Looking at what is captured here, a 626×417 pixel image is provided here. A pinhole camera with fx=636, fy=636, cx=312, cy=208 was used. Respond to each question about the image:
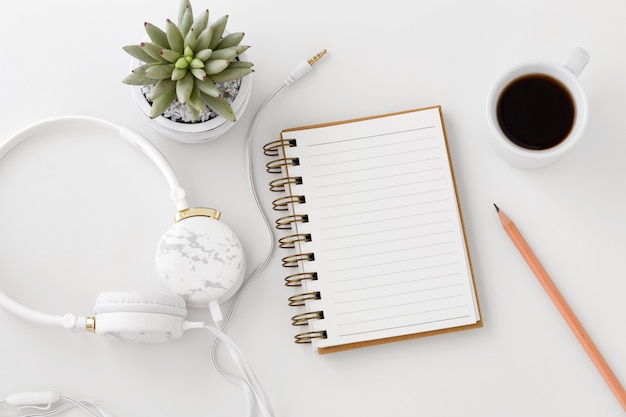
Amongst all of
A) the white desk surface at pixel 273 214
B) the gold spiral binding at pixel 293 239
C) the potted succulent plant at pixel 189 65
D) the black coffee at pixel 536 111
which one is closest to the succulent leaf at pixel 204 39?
the potted succulent plant at pixel 189 65

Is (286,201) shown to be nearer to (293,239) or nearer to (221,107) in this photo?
(293,239)

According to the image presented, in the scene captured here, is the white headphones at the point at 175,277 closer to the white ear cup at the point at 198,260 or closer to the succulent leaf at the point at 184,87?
the white ear cup at the point at 198,260

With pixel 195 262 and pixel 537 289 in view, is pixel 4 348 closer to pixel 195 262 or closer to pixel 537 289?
pixel 195 262

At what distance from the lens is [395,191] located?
90cm

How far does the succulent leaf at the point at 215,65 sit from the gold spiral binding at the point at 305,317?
0.35m

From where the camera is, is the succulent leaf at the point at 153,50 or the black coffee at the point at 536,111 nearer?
the succulent leaf at the point at 153,50

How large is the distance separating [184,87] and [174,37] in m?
0.06

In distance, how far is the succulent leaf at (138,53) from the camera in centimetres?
76

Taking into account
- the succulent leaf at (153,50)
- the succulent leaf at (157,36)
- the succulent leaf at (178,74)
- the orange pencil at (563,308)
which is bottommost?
the orange pencil at (563,308)

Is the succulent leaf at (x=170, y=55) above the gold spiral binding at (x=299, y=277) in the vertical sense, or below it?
above

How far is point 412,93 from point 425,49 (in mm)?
69

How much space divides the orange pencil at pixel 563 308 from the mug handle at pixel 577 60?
21 cm

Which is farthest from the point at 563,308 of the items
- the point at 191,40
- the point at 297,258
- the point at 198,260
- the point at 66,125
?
the point at 66,125

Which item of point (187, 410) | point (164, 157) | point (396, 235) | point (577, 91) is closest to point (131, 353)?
point (187, 410)
